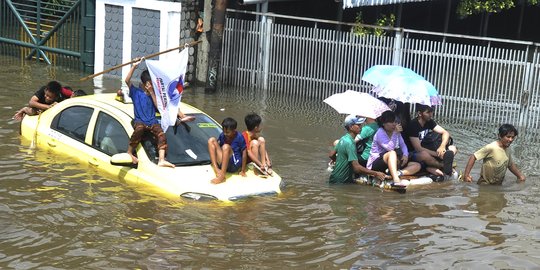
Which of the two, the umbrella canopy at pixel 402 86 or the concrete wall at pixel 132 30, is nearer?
the umbrella canopy at pixel 402 86

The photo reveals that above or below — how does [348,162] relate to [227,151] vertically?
below

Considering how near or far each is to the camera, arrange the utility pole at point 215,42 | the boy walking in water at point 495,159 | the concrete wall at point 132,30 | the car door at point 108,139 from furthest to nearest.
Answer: the concrete wall at point 132,30 → the utility pole at point 215,42 → the boy walking in water at point 495,159 → the car door at point 108,139

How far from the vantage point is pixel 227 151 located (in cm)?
924

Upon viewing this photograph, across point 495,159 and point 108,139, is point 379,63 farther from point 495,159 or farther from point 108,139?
point 108,139

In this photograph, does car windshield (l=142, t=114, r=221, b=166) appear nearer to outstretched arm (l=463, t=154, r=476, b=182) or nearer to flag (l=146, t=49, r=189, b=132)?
flag (l=146, t=49, r=189, b=132)

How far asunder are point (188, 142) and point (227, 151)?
703mm

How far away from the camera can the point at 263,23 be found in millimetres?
18031

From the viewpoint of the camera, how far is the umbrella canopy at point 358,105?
35.5ft

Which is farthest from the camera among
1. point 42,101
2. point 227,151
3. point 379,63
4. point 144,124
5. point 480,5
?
point 480,5

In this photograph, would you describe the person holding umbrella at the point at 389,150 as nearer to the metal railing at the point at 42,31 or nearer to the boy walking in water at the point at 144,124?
the boy walking in water at the point at 144,124

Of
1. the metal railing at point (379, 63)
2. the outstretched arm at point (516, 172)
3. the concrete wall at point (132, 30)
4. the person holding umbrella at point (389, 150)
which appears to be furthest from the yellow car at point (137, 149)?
the metal railing at point (379, 63)

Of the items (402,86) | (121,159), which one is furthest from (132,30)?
(121,159)

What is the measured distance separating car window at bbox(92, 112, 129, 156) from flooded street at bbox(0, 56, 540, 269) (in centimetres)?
37

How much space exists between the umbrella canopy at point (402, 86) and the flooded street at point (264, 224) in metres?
1.25
